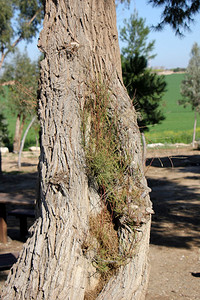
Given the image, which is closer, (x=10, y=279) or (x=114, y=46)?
(x=10, y=279)

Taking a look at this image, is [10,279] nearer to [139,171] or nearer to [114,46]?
[139,171]

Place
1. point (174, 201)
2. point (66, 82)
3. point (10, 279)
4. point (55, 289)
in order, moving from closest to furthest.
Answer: point (55, 289)
point (10, 279)
point (66, 82)
point (174, 201)

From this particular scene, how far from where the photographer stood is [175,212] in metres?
6.34

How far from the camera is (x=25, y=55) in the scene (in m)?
21.1

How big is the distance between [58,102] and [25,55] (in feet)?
63.5

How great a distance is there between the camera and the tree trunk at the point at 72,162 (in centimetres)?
273

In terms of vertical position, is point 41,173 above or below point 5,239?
above

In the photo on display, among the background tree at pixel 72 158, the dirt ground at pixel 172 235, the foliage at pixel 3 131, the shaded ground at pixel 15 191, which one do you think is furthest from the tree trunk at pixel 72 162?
the foliage at pixel 3 131

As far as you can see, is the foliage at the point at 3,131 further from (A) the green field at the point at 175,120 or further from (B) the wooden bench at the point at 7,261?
(B) the wooden bench at the point at 7,261

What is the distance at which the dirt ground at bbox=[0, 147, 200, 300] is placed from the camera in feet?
11.4

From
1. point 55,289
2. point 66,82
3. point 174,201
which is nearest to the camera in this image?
point 55,289

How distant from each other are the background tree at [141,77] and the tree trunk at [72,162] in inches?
385

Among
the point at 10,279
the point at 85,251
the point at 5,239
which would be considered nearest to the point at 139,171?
the point at 85,251

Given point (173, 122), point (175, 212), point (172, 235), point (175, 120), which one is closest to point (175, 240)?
point (172, 235)
